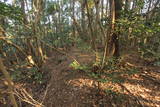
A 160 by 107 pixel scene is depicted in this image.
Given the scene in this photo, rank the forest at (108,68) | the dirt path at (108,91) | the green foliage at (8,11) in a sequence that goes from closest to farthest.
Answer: the forest at (108,68) → the dirt path at (108,91) → the green foliage at (8,11)

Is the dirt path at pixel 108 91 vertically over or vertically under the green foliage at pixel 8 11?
under

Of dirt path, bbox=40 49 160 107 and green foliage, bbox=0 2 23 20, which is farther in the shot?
green foliage, bbox=0 2 23 20

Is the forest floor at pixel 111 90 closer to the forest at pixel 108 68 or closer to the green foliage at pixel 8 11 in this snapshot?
the forest at pixel 108 68

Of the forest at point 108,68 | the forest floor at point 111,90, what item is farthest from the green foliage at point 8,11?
the forest floor at point 111,90

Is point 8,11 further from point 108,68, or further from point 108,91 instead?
point 108,91

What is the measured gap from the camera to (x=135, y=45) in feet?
21.1

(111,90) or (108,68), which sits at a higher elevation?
(108,68)

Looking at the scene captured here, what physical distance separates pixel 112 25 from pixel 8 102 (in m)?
5.58

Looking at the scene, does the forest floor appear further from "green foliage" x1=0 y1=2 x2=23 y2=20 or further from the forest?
"green foliage" x1=0 y1=2 x2=23 y2=20

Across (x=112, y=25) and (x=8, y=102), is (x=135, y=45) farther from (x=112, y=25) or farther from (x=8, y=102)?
(x=8, y=102)

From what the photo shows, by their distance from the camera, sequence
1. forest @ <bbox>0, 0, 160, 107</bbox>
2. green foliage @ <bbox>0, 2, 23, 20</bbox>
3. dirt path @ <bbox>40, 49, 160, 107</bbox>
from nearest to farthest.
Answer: forest @ <bbox>0, 0, 160, 107</bbox> < dirt path @ <bbox>40, 49, 160, 107</bbox> < green foliage @ <bbox>0, 2, 23, 20</bbox>

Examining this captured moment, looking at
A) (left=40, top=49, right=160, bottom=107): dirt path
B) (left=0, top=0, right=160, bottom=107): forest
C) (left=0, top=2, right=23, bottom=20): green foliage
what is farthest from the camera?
(left=0, top=2, right=23, bottom=20): green foliage

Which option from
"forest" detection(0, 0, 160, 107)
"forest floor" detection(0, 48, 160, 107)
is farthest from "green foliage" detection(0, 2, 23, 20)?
"forest floor" detection(0, 48, 160, 107)

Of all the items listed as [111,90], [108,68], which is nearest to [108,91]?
[111,90]
